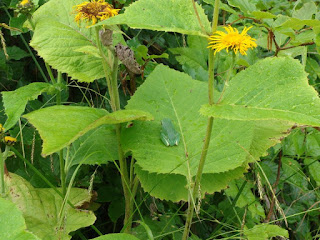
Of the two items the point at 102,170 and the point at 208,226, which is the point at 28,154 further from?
the point at 208,226

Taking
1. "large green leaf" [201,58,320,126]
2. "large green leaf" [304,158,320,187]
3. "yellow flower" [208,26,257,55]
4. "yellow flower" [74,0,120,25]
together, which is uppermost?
"yellow flower" [74,0,120,25]

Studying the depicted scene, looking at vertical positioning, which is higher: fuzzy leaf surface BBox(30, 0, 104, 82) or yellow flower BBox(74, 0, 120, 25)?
yellow flower BBox(74, 0, 120, 25)

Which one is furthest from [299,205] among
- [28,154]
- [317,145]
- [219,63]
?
[28,154]

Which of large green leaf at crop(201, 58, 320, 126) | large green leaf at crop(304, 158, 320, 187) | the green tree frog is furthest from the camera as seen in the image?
large green leaf at crop(304, 158, 320, 187)

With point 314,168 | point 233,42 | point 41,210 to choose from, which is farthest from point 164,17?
point 314,168

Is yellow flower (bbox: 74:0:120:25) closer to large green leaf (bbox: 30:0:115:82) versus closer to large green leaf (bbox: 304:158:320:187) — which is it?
large green leaf (bbox: 30:0:115:82)

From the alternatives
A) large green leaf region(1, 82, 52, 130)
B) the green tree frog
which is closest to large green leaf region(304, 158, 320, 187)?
the green tree frog

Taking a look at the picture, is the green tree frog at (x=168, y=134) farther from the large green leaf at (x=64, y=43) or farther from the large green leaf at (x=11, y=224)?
the large green leaf at (x=11, y=224)
